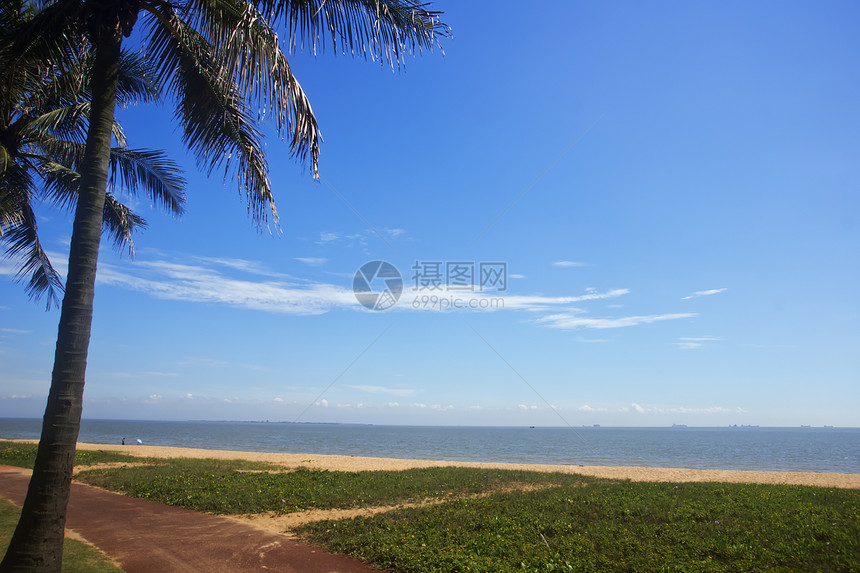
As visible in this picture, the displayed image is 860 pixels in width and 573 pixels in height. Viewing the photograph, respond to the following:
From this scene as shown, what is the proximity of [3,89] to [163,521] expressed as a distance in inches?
301

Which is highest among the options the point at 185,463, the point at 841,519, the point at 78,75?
the point at 78,75

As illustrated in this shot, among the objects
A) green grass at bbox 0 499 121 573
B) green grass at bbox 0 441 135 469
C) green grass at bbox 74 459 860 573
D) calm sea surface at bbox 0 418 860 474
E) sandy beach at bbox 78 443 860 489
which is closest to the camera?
green grass at bbox 0 499 121 573

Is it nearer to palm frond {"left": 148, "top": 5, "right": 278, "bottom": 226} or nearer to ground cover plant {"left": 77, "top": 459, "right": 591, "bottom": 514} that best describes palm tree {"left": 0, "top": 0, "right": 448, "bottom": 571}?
palm frond {"left": 148, "top": 5, "right": 278, "bottom": 226}

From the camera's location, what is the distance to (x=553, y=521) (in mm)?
9164

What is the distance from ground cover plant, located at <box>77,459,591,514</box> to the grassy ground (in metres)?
0.05

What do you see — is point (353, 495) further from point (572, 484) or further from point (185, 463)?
point (185, 463)

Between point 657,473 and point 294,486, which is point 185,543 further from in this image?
point 657,473

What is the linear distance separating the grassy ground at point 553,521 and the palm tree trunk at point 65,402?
4095mm

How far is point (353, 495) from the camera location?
12359mm

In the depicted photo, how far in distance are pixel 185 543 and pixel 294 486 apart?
218 inches

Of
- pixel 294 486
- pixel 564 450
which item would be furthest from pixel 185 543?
pixel 564 450

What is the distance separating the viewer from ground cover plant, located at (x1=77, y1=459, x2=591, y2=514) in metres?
11.1

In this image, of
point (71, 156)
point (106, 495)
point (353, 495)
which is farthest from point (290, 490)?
point (71, 156)

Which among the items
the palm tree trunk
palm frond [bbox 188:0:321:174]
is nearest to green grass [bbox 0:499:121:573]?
the palm tree trunk
